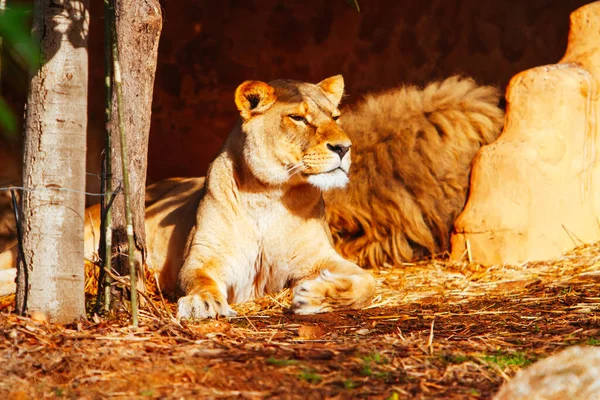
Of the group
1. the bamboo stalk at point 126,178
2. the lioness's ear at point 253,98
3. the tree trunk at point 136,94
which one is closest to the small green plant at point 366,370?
the bamboo stalk at point 126,178

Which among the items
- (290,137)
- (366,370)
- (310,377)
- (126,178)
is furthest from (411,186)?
(310,377)

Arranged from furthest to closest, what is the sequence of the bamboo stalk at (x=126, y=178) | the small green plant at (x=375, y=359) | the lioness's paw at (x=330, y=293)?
the lioness's paw at (x=330, y=293) → the bamboo stalk at (x=126, y=178) → the small green plant at (x=375, y=359)

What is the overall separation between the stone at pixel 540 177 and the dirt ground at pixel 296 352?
60.5 inches

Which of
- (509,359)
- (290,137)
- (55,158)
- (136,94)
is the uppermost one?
(136,94)

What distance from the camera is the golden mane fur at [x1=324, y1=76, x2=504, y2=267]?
6363mm

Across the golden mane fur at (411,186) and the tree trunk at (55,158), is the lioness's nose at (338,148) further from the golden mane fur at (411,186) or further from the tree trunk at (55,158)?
the golden mane fur at (411,186)

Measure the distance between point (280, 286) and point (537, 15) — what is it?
4.76 metres

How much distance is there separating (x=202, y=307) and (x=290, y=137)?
1.18m

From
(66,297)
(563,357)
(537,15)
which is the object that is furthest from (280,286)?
(537,15)

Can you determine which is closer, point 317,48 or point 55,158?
point 55,158

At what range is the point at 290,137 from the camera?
476 centimetres

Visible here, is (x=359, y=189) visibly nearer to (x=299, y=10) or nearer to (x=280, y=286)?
(x=280, y=286)

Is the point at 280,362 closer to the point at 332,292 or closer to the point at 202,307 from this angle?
the point at 202,307

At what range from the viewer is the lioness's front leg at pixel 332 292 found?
4.29 meters
